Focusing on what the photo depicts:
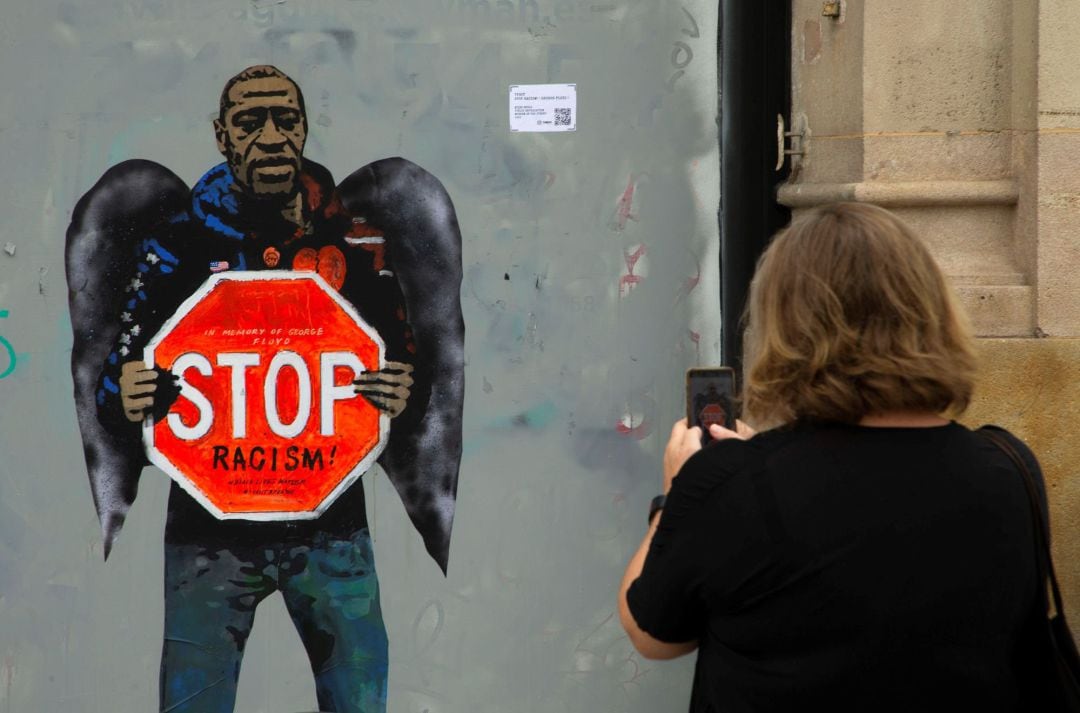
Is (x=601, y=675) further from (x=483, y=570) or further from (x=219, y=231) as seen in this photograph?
(x=219, y=231)

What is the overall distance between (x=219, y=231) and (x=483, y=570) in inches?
55.9

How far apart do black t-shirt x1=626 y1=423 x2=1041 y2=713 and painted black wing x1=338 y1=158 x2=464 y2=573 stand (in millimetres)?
2126

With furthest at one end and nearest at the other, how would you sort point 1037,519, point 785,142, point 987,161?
point 785,142
point 987,161
point 1037,519

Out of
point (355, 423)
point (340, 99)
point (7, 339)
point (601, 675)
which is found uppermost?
point (340, 99)

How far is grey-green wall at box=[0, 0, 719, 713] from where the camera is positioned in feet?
12.9

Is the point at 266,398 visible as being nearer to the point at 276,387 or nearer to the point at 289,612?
the point at 276,387

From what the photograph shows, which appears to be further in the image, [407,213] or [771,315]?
[407,213]

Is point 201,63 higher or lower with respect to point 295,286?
higher

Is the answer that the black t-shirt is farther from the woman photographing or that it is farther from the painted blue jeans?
the painted blue jeans

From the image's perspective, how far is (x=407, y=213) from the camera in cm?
399

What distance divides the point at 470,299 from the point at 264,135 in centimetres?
87

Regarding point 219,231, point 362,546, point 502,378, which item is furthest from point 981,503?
point 219,231

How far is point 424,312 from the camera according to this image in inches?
157

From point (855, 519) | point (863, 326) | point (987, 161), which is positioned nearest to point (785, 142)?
point (987, 161)
